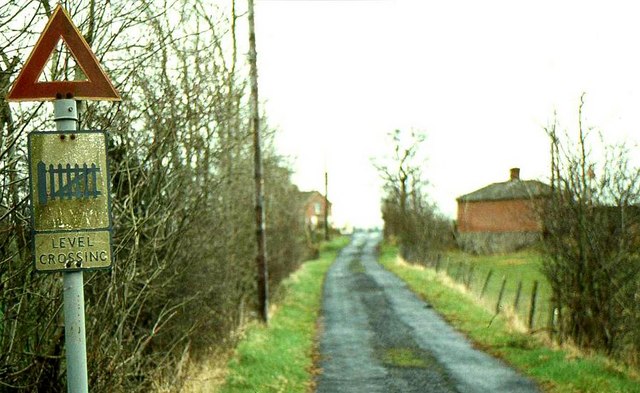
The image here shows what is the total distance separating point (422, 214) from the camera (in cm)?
4631

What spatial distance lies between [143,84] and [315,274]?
3340 centimetres

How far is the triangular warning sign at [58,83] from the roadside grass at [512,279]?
1300cm

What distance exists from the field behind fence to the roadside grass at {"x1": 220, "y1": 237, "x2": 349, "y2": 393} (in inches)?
192

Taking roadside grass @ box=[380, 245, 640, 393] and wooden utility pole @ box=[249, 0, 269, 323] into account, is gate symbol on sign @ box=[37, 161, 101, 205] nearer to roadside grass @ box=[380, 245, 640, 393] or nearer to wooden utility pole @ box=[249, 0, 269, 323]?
roadside grass @ box=[380, 245, 640, 393]

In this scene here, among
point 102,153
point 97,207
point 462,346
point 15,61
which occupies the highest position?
point 15,61

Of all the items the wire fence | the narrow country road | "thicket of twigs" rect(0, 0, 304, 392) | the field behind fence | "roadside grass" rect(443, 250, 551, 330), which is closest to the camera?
"thicket of twigs" rect(0, 0, 304, 392)

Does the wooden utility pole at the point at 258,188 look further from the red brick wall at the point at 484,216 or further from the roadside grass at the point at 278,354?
the red brick wall at the point at 484,216

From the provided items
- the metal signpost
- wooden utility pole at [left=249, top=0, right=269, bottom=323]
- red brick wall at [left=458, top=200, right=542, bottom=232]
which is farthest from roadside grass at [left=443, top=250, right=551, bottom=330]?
the metal signpost

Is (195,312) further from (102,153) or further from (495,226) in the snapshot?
(495,226)

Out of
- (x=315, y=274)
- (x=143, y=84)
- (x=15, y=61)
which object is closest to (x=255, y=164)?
(x=143, y=84)

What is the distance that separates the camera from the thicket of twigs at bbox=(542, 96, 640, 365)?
13.3 metres

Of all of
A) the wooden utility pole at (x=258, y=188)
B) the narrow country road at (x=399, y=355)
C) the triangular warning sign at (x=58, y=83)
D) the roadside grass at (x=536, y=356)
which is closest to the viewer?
the triangular warning sign at (x=58, y=83)

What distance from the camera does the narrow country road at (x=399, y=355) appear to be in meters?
11.6

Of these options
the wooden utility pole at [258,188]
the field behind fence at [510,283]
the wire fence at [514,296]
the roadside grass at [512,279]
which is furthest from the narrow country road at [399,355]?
the roadside grass at [512,279]
